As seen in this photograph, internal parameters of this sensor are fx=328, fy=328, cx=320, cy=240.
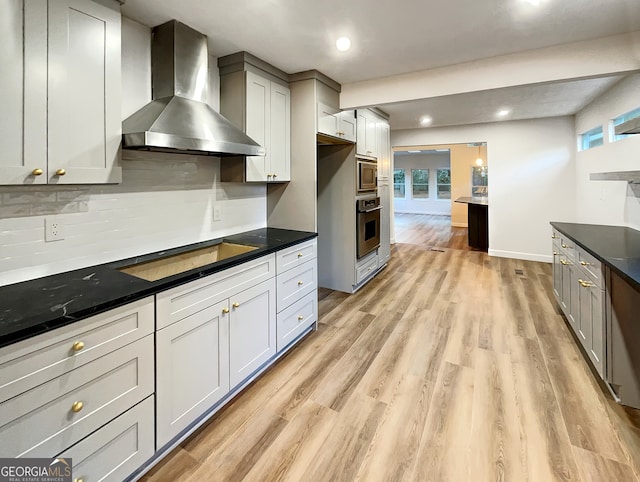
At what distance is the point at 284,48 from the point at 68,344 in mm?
2456

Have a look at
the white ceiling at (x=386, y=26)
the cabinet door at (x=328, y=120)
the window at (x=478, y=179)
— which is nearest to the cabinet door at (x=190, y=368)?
the white ceiling at (x=386, y=26)

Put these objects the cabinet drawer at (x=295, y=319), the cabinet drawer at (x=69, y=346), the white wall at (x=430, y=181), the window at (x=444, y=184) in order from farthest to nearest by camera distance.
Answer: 1. the window at (x=444, y=184)
2. the white wall at (x=430, y=181)
3. the cabinet drawer at (x=295, y=319)
4. the cabinet drawer at (x=69, y=346)

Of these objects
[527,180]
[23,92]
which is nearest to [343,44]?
[23,92]

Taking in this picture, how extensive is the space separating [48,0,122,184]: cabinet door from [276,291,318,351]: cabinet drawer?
4.99 ft

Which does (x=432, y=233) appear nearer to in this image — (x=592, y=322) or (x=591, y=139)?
(x=591, y=139)

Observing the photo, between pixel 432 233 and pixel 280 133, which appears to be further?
pixel 432 233

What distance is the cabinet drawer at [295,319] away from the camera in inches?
102

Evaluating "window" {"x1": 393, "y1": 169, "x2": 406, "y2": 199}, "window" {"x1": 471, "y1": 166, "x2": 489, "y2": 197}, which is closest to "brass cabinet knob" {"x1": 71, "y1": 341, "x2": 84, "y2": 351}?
"window" {"x1": 471, "y1": 166, "x2": 489, "y2": 197}

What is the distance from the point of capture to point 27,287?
1562 mm

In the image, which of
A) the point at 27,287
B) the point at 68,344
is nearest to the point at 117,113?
the point at 27,287

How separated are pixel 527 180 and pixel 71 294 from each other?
6482 millimetres

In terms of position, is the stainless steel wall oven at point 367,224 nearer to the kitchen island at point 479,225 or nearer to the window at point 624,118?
the window at point 624,118

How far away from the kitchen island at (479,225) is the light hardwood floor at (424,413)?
3.48 m

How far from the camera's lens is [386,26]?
228 cm
